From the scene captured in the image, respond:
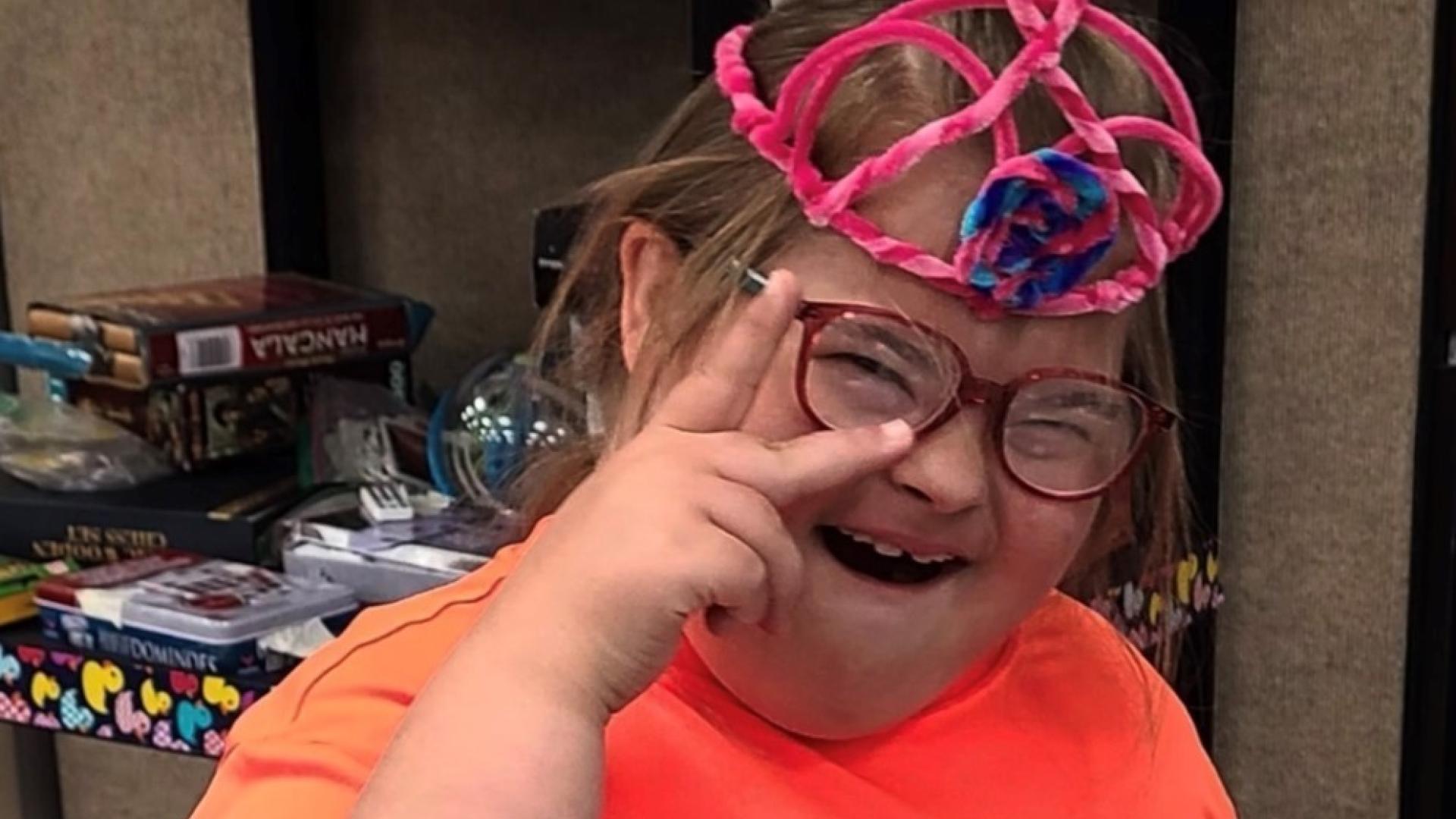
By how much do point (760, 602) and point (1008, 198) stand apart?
177 mm

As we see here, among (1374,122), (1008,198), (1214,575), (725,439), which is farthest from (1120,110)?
(1214,575)

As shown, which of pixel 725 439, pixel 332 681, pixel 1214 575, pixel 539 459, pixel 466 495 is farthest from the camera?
pixel 1214 575

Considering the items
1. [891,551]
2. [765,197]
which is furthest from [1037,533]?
[765,197]

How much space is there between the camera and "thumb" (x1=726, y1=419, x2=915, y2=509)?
705 mm

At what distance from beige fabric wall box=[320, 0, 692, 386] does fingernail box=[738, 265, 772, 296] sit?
0.79 meters

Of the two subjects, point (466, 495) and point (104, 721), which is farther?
point (466, 495)

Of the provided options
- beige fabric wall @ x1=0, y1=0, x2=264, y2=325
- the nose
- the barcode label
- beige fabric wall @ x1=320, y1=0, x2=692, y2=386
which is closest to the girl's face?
the nose

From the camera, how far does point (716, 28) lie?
119 centimetres

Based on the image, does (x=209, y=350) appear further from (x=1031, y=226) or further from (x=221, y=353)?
(x=1031, y=226)

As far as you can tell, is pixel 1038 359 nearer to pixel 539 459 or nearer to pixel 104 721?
pixel 539 459

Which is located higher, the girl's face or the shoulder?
the girl's face

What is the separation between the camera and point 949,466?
0.75 metres

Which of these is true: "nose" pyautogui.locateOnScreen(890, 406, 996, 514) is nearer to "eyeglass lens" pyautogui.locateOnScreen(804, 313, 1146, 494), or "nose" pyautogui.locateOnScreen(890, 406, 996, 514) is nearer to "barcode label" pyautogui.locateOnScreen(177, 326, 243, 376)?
"eyeglass lens" pyautogui.locateOnScreen(804, 313, 1146, 494)

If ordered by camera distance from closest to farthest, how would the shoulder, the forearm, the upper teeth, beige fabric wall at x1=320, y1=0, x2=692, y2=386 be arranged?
the forearm → the upper teeth → the shoulder → beige fabric wall at x1=320, y1=0, x2=692, y2=386
